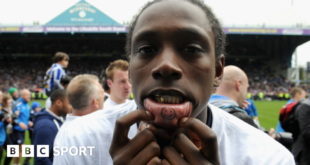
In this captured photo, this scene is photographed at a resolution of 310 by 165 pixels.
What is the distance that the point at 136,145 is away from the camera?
100 centimetres

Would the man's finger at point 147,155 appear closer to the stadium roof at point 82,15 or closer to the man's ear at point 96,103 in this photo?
the man's ear at point 96,103

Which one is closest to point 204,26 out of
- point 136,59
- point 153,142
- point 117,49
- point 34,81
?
point 136,59

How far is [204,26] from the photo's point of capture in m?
1.26

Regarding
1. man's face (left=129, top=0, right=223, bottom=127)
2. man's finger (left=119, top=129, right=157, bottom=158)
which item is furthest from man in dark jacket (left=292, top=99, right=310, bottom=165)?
man's finger (left=119, top=129, right=157, bottom=158)

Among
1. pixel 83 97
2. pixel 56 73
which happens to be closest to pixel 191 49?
pixel 83 97

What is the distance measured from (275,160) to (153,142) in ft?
2.45

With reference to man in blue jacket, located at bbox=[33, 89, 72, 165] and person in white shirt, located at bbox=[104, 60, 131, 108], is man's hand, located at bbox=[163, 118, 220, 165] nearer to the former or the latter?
man in blue jacket, located at bbox=[33, 89, 72, 165]

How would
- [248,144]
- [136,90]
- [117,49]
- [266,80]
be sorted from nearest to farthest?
Result: [136,90], [248,144], [266,80], [117,49]

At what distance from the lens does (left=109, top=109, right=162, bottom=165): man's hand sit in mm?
995

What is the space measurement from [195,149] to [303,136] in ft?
11.2

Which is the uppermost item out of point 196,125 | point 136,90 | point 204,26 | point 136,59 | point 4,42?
point 4,42

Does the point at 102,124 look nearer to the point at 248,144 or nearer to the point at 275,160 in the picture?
the point at 248,144

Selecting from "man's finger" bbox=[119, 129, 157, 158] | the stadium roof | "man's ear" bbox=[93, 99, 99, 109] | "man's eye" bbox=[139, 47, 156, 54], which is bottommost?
"man's ear" bbox=[93, 99, 99, 109]

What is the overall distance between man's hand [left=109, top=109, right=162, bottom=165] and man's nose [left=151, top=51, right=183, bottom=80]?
7.5 inches
